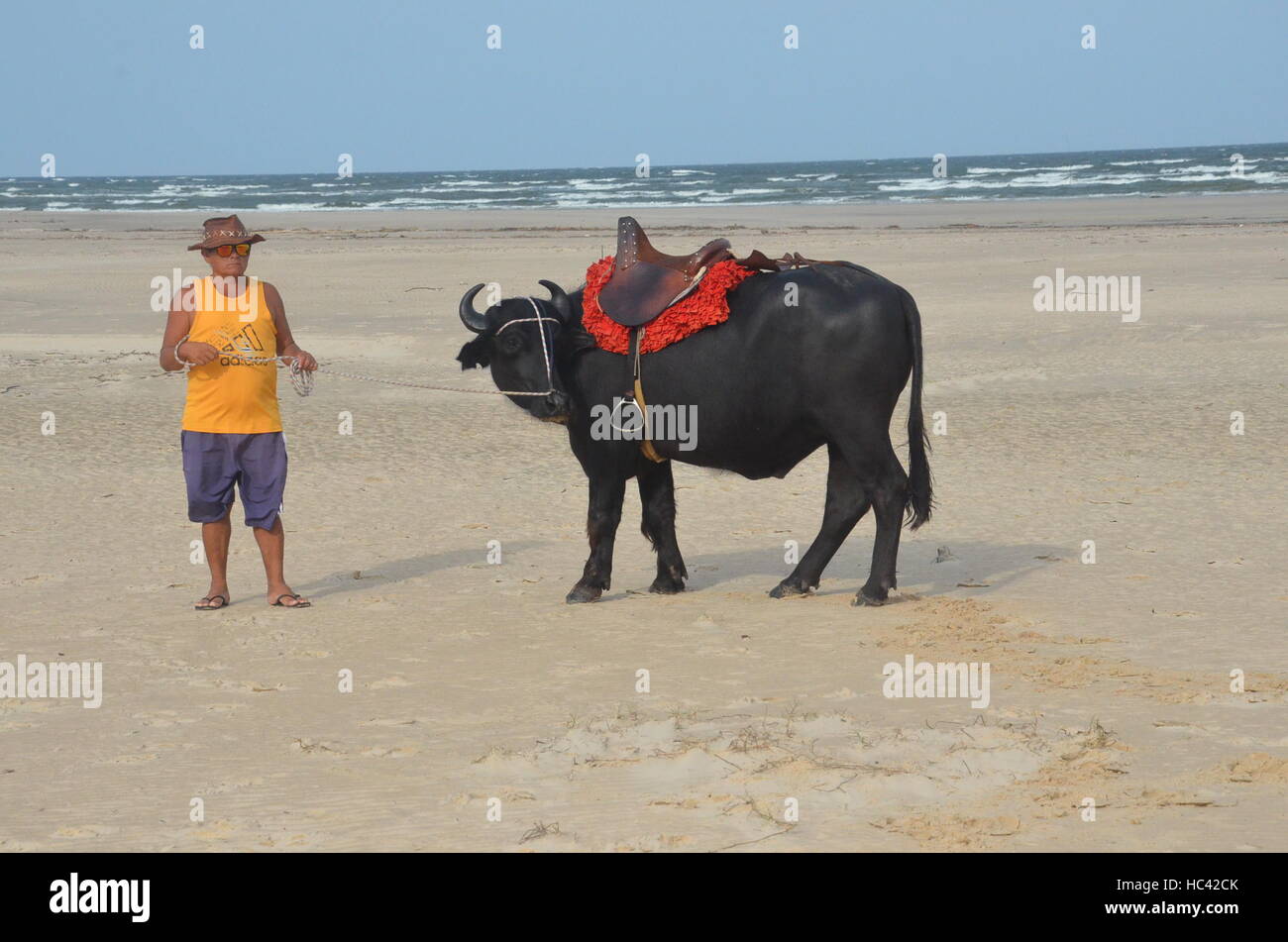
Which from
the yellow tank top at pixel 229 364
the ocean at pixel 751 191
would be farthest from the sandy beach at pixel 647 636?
the ocean at pixel 751 191

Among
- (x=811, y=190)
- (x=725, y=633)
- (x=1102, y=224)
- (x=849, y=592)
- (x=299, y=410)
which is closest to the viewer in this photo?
(x=725, y=633)

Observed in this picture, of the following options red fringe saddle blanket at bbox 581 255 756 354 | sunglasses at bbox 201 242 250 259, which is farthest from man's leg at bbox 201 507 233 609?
red fringe saddle blanket at bbox 581 255 756 354

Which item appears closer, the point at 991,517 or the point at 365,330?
the point at 991,517

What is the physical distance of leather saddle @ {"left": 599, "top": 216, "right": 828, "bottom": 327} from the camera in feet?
25.9

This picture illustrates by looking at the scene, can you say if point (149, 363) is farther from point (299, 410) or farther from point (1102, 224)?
point (1102, 224)

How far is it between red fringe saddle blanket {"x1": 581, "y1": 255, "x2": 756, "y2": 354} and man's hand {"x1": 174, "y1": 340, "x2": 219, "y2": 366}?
75.5 inches

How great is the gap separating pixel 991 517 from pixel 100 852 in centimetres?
663

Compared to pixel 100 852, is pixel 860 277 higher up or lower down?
higher up

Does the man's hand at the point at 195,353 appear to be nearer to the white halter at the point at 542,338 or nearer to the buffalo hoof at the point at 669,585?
the white halter at the point at 542,338

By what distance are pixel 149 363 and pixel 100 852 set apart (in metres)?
12.8

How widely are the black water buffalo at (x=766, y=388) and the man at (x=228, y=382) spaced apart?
103 centimetres

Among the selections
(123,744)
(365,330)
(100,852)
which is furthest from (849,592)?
(365,330)

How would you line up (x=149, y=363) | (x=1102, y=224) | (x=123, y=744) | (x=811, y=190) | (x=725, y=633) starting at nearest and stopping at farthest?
(x=123, y=744) < (x=725, y=633) < (x=149, y=363) < (x=1102, y=224) < (x=811, y=190)

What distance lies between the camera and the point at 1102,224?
124ft
